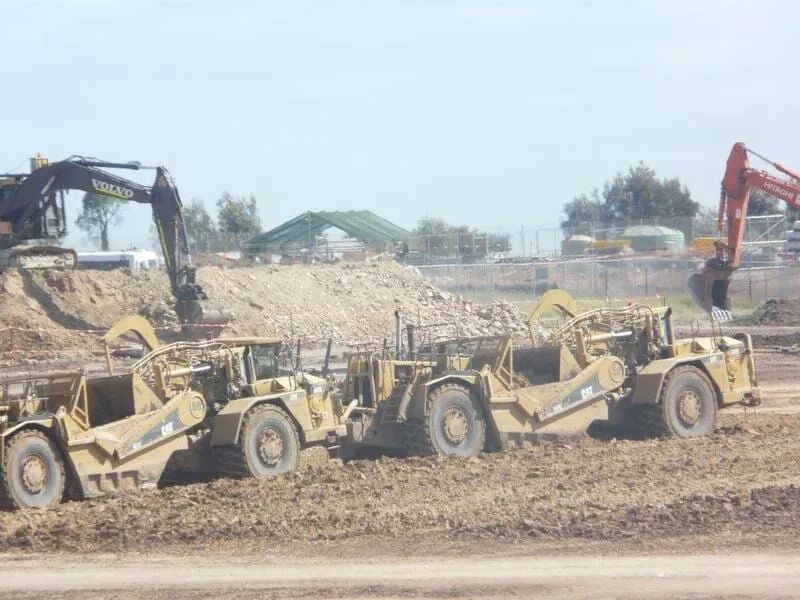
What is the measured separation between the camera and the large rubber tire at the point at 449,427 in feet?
57.3

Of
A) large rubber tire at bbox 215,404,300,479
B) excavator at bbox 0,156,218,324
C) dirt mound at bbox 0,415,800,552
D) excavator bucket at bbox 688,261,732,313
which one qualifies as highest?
excavator at bbox 0,156,218,324

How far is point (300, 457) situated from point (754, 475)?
5.66 meters

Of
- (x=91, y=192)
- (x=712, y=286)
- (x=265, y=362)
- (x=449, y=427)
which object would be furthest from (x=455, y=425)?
(x=712, y=286)

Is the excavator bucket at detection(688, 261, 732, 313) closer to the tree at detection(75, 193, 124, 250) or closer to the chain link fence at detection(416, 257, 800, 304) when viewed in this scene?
the chain link fence at detection(416, 257, 800, 304)

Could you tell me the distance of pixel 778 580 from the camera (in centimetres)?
1027

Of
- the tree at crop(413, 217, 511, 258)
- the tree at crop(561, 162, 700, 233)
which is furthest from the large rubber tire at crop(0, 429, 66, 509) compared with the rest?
the tree at crop(561, 162, 700, 233)

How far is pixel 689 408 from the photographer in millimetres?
19094

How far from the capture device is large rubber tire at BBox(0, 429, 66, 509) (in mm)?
13938

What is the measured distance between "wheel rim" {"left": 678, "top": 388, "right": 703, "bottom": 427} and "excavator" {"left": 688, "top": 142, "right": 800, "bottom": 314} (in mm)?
15841

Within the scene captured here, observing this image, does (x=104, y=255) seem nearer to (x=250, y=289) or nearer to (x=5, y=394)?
(x=250, y=289)

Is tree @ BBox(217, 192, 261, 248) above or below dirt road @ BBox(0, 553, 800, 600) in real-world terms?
above

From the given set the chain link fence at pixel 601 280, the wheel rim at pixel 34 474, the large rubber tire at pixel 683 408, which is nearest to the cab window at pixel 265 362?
the wheel rim at pixel 34 474

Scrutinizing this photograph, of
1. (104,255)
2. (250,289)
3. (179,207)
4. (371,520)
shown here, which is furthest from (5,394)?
(104,255)

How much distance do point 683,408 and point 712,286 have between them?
16.1 m
